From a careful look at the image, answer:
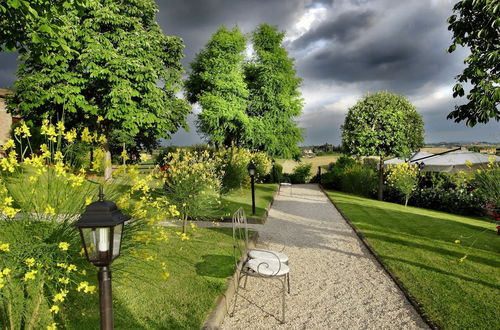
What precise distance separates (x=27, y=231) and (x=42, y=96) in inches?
614

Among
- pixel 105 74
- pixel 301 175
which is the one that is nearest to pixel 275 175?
pixel 301 175

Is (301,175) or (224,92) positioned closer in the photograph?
(224,92)

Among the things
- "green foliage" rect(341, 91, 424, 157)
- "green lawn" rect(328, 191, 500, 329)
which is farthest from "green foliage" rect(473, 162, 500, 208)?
"green foliage" rect(341, 91, 424, 157)

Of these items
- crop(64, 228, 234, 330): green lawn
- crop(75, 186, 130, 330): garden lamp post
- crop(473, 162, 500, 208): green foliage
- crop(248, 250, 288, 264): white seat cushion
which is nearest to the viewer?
crop(75, 186, 130, 330): garden lamp post

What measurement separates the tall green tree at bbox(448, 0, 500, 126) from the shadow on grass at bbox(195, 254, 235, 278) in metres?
5.87

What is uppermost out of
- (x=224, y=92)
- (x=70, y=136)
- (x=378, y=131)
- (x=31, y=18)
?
(x=224, y=92)

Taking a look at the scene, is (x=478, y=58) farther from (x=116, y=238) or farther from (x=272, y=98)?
(x=272, y=98)

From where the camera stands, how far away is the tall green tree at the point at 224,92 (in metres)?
24.0

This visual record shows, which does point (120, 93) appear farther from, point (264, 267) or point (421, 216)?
point (421, 216)

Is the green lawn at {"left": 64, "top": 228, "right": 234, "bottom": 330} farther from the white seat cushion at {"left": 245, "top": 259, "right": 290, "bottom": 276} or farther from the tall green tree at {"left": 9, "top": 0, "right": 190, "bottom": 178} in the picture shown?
the tall green tree at {"left": 9, "top": 0, "right": 190, "bottom": 178}

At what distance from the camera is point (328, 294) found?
17.0 ft

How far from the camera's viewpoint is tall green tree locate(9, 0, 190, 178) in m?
16.0

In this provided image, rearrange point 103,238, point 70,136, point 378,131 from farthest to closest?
point 378,131 < point 70,136 < point 103,238

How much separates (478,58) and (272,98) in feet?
64.9
